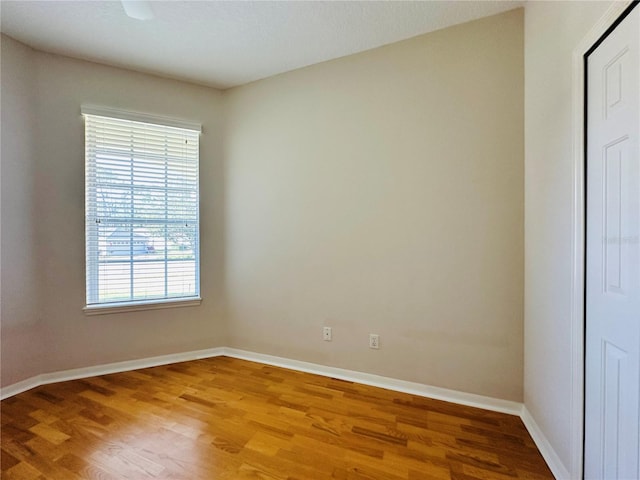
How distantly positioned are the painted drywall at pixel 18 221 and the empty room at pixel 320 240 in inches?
0.6

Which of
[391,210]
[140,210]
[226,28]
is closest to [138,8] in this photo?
[226,28]

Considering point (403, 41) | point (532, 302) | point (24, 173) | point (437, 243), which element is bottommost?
point (532, 302)

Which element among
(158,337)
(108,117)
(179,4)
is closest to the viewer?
(179,4)

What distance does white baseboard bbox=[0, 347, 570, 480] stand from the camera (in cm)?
162

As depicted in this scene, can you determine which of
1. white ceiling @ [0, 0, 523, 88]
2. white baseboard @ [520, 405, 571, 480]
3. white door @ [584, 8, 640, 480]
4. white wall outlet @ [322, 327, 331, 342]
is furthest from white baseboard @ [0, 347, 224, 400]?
white door @ [584, 8, 640, 480]

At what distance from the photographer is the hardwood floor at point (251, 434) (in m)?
1.45

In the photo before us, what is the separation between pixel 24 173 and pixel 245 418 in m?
2.61

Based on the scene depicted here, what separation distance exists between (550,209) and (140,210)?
3191 mm

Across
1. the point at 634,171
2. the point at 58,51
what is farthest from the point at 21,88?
the point at 634,171

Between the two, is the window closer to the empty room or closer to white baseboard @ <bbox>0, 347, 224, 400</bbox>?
the empty room

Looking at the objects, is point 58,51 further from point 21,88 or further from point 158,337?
point 158,337

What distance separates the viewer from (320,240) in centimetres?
254

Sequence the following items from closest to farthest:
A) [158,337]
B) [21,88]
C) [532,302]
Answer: [532,302] → [21,88] → [158,337]

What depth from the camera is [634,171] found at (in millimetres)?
989
